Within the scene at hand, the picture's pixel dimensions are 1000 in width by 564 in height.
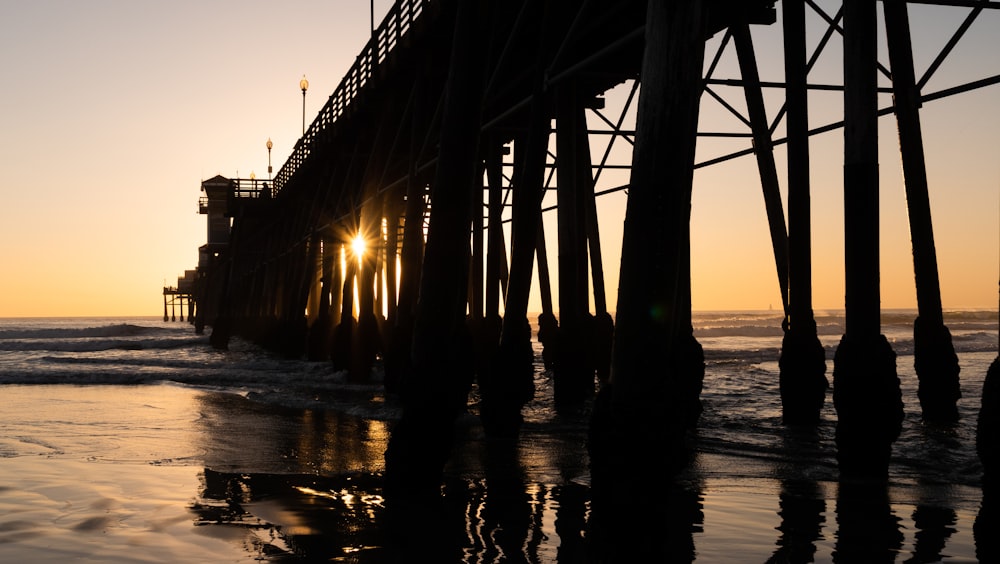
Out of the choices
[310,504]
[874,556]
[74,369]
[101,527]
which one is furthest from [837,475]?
[74,369]

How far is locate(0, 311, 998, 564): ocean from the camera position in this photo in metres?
5.50

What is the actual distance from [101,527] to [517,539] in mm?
2654

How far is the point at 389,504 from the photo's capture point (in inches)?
259

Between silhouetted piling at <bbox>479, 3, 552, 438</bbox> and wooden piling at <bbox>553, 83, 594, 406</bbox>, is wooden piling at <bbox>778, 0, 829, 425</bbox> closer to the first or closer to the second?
wooden piling at <bbox>553, 83, 594, 406</bbox>

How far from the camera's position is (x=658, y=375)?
13.6ft

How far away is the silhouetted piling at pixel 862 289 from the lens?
6.68 metres

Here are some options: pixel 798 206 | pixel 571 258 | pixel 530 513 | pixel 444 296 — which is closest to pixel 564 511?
pixel 530 513

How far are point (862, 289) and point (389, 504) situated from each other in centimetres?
355

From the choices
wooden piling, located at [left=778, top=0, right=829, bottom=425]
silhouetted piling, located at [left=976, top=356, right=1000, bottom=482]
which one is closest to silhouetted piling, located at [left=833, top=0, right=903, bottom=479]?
silhouetted piling, located at [left=976, top=356, right=1000, bottom=482]

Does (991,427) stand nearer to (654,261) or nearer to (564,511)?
(654,261)

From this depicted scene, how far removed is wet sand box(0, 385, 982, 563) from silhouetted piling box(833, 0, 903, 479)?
Result: 1.23 feet

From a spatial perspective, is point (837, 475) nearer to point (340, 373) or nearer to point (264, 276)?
point (340, 373)

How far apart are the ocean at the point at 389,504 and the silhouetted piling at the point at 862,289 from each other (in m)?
0.38

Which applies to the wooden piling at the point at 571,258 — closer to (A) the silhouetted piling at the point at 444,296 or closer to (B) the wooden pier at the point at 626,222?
(B) the wooden pier at the point at 626,222
